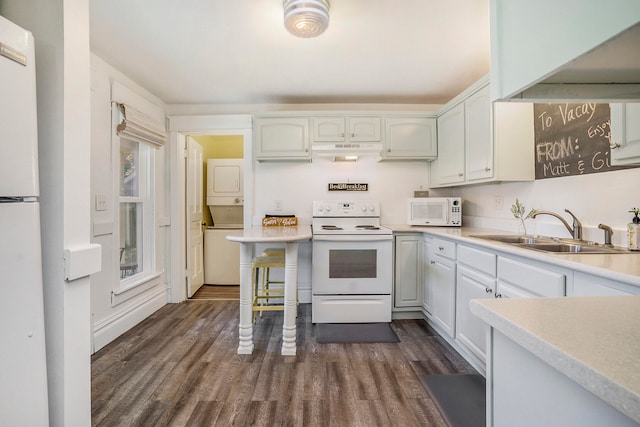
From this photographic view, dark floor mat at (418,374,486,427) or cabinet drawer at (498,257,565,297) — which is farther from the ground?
cabinet drawer at (498,257,565,297)

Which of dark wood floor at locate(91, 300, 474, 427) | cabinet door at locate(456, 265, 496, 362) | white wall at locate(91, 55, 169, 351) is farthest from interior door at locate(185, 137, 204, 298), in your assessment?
cabinet door at locate(456, 265, 496, 362)

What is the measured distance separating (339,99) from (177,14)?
1.83 metres

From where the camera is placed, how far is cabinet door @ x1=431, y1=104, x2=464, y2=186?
2676mm

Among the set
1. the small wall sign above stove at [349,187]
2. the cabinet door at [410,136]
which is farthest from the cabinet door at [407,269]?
the cabinet door at [410,136]

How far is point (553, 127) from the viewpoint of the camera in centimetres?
207

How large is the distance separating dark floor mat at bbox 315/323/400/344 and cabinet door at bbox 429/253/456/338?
0.41m

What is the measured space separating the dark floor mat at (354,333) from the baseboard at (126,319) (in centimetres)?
171

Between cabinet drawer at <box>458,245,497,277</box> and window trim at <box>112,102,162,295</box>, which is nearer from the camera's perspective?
cabinet drawer at <box>458,245,497,277</box>

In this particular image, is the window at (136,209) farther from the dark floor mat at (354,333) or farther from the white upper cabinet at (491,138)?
the white upper cabinet at (491,138)

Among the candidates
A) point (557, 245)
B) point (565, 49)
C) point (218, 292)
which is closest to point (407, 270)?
point (557, 245)

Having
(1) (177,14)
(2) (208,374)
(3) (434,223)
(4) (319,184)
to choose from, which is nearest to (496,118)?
(3) (434,223)

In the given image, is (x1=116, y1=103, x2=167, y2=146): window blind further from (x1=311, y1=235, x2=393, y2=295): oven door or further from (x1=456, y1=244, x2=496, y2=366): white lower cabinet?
(x1=456, y1=244, x2=496, y2=366): white lower cabinet

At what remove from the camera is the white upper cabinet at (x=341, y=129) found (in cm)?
309

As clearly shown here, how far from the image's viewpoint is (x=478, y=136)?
2.40m
